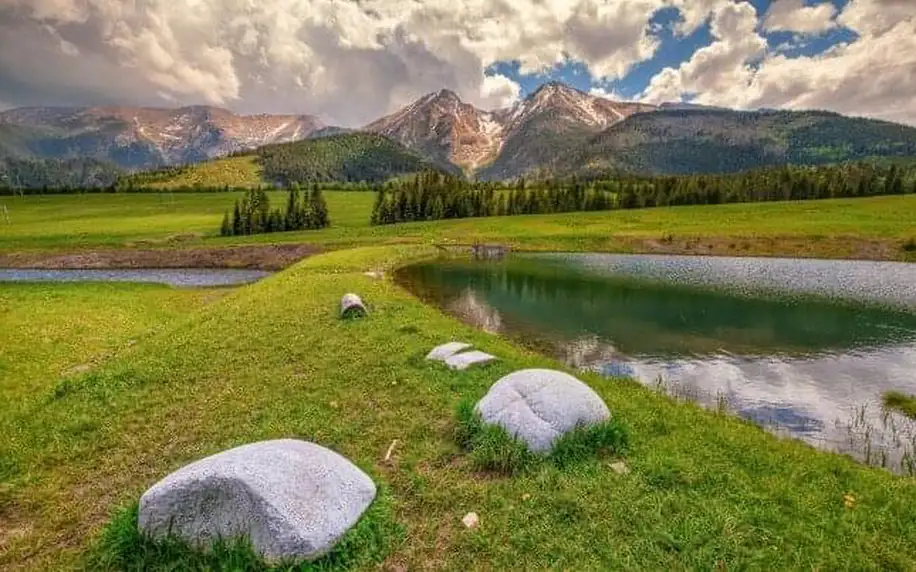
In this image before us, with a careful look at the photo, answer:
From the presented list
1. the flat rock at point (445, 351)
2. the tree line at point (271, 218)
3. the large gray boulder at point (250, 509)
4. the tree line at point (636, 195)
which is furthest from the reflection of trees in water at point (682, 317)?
the tree line at point (636, 195)

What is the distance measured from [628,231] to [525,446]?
87449mm

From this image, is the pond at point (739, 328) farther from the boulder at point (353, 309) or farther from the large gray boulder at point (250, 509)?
the large gray boulder at point (250, 509)

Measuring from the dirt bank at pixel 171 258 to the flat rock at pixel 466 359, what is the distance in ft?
194

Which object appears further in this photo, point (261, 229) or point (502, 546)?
point (261, 229)

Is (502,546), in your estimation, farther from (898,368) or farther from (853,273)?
(853,273)

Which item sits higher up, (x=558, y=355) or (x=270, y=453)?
(x=270, y=453)

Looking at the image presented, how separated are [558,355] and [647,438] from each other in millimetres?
14495

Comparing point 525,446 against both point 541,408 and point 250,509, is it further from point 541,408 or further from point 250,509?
point 250,509

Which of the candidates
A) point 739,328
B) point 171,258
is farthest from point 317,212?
point 739,328

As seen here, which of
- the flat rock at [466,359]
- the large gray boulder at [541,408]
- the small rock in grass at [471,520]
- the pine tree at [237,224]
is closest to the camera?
the small rock in grass at [471,520]

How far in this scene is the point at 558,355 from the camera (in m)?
27.7

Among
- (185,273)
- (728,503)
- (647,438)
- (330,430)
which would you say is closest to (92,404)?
(330,430)

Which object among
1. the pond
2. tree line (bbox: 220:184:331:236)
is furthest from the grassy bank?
tree line (bbox: 220:184:331:236)

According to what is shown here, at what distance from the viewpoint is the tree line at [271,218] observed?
359 feet
